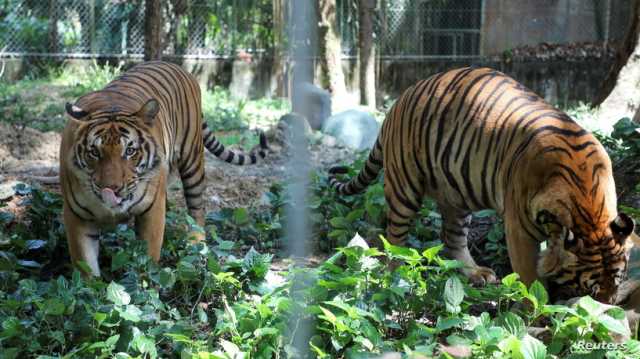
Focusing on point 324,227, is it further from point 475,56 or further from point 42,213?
point 475,56

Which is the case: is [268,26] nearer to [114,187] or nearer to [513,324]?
[114,187]

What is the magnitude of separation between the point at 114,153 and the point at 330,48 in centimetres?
881

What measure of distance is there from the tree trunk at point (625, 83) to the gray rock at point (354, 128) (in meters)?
2.99

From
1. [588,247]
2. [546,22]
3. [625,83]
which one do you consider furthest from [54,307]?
[546,22]

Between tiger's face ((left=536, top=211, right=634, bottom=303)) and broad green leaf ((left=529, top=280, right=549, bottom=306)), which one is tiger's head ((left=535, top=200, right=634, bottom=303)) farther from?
broad green leaf ((left=529, top=280, right=549, bottom=306))

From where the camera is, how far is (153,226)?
15.0 feet

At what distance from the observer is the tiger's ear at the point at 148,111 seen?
458 centimetres

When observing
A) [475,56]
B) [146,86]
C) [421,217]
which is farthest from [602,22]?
[146,86]

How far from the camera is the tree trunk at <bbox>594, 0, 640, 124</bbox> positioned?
1073 centimetres


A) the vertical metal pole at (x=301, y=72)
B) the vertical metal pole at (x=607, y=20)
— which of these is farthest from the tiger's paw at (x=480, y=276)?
the vertical metal pole at (x=607, y=20)

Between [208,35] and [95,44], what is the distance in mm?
1858

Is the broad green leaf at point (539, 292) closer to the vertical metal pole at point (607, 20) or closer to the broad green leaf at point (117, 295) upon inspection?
the broad green leaf at point (117, 295)

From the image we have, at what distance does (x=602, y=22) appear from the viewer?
15.5 meters

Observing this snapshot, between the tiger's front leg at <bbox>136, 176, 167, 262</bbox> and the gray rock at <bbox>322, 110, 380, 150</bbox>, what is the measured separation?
5.51m
